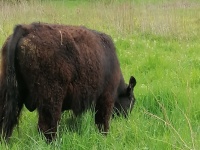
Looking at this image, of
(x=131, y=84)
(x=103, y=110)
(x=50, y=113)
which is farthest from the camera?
(x=131, y=84)

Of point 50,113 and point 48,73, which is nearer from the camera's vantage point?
point 48,73

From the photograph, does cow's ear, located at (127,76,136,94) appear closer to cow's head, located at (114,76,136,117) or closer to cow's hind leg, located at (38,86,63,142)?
cow's head, located at (114,76,136,117)

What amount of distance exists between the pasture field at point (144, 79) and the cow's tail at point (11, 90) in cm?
20

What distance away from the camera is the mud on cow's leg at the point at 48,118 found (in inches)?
168

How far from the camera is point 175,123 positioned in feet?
16.0

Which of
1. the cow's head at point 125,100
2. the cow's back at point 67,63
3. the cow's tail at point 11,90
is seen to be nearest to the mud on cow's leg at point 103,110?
the cow's back at point 67,63

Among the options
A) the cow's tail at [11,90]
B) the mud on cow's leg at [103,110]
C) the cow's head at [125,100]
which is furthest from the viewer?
the cow's head at [125,100]

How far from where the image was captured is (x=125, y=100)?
5.98 metres

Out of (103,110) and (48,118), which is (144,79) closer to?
(103,110)

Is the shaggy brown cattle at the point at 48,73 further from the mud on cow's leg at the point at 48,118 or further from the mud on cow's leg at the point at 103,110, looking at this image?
the mud on cow's leg at the point at 103,110

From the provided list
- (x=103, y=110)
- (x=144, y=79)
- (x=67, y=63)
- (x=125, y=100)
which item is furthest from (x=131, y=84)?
(x=67, y=63)

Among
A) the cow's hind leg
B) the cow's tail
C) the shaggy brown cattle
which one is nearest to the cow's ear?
the shaggy brown cattle

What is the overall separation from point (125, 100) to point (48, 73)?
210 centimetres

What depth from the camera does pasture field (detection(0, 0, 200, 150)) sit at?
13.7ft
